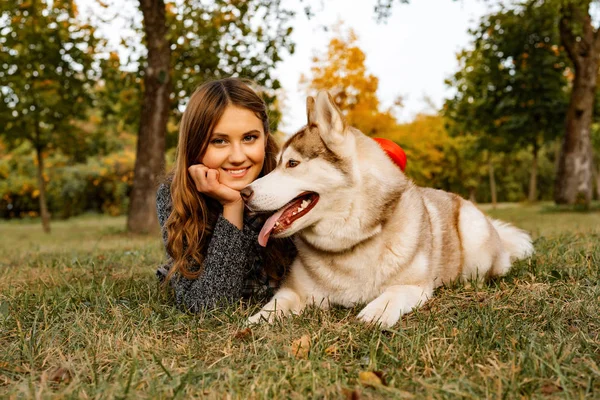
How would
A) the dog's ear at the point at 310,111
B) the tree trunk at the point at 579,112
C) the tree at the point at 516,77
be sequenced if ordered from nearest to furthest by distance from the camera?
the dog's ear at the point at 310,111 → the tree trunk at the point at 579,112 → the tree at the point at 516,77

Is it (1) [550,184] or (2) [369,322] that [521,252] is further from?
(1) [550,184]

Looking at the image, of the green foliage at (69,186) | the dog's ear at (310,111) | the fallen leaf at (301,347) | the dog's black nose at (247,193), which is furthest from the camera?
the green foliage at (69,186)

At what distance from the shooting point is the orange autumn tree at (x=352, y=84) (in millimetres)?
18125

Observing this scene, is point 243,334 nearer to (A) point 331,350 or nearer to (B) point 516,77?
(A) point 331,350

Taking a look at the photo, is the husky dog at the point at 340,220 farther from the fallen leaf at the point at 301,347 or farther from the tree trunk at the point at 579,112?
the tree trunk at the point at 579,112

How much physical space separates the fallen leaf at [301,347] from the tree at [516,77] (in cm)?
1539

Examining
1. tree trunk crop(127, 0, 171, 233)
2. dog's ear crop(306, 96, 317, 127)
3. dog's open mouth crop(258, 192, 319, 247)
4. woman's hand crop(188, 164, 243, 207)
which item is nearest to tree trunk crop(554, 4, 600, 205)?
tree trunk crop(127, 0, 171, 233)

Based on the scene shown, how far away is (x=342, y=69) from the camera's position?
18.6m

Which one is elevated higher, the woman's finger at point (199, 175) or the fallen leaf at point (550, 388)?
the woman's finger at point (199, 175)

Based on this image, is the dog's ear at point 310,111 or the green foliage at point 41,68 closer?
the dog's ear at point 310,111

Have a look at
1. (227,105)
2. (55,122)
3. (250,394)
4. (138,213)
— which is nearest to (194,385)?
(250,394)

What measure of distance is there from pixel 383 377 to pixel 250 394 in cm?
56

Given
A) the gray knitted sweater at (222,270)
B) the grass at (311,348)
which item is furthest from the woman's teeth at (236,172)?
the grass at (311,348)

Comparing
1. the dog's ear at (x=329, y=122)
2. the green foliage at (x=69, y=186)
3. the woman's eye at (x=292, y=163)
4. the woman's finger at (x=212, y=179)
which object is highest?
the dog's ear at (x=329, y=122)
